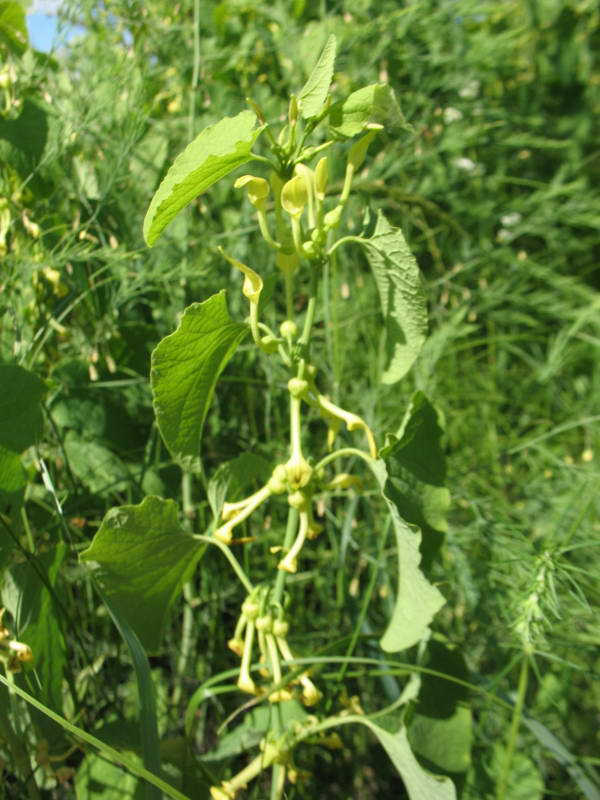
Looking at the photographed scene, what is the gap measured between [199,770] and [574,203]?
1.25 meters

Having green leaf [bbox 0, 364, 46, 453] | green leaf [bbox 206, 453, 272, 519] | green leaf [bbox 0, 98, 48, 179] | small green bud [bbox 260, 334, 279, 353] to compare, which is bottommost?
green leaf [bbox 206, 453, 272, 519]

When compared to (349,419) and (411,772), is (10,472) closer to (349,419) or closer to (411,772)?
(349,419)

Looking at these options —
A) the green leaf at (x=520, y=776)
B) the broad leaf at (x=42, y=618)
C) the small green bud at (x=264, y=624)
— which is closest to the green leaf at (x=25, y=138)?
the broad leaf at (x=42, y=618)

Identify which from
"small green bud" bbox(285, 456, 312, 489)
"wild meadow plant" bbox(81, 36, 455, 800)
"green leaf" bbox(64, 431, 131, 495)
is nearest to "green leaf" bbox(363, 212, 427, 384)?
"wild meadow plant" bbox(81, 36, 455, 800)

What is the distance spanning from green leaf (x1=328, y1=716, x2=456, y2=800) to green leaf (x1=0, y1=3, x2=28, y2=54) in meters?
0.68

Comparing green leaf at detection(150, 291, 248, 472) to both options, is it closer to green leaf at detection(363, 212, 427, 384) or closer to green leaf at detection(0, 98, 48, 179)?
green leaf at detection(363, 212, 427, 384)

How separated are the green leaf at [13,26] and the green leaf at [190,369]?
1.39ft

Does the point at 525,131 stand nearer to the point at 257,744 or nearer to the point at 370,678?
the point at 370,678

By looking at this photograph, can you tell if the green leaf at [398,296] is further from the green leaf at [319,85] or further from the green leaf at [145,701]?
the green leaf at [145,701]

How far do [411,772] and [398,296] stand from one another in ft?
1.10

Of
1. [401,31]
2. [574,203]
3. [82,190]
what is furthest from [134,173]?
[574,203]

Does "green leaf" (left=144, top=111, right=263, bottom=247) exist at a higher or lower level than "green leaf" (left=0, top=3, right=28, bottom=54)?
lower

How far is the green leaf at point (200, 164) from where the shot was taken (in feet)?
1.54

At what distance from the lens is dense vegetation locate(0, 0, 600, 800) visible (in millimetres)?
632
